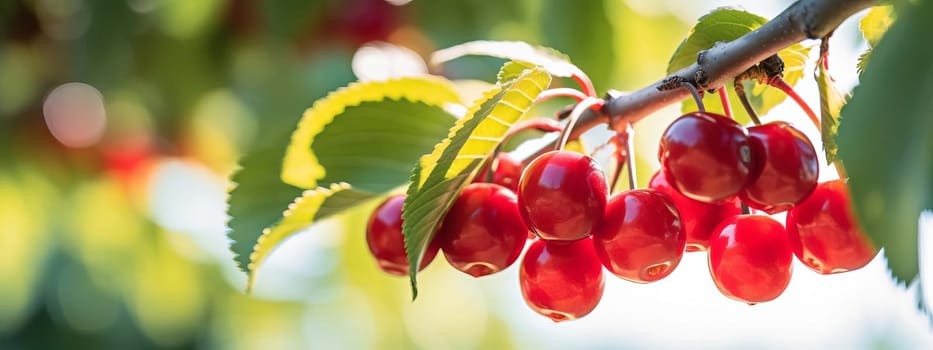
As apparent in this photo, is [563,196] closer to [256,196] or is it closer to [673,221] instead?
[673,221]

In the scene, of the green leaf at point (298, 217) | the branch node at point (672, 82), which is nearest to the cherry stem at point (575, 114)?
the branch node at point (672, 82)

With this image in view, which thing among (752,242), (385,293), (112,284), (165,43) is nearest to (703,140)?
(752,242)

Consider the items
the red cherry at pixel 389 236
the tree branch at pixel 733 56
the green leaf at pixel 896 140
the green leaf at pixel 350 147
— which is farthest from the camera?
the green leaf at pixel 350 147

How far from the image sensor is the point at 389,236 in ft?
4.31

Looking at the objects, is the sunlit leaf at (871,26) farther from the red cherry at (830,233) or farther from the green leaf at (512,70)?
the green leaf at (512,70)

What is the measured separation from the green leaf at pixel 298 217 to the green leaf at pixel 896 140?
808mm

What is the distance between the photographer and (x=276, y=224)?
136 centimetres

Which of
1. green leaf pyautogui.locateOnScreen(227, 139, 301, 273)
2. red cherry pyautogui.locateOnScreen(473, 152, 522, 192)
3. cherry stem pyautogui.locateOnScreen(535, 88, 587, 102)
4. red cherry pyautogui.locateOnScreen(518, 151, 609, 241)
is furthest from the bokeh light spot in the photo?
red cherry pyautogui.locateOnScreen(518, 151, 609, 241)

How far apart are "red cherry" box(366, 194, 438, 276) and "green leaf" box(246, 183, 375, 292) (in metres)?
0.06

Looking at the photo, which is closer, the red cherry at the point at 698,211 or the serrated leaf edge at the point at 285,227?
the red cherry at the point at 698,211

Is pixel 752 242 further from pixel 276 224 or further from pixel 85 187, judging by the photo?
pixel 85 187

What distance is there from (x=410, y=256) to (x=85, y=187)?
3488mm

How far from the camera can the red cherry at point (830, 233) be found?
43.2 inches

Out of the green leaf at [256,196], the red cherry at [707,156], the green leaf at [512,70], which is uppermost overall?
the green leaf at [512,70]
